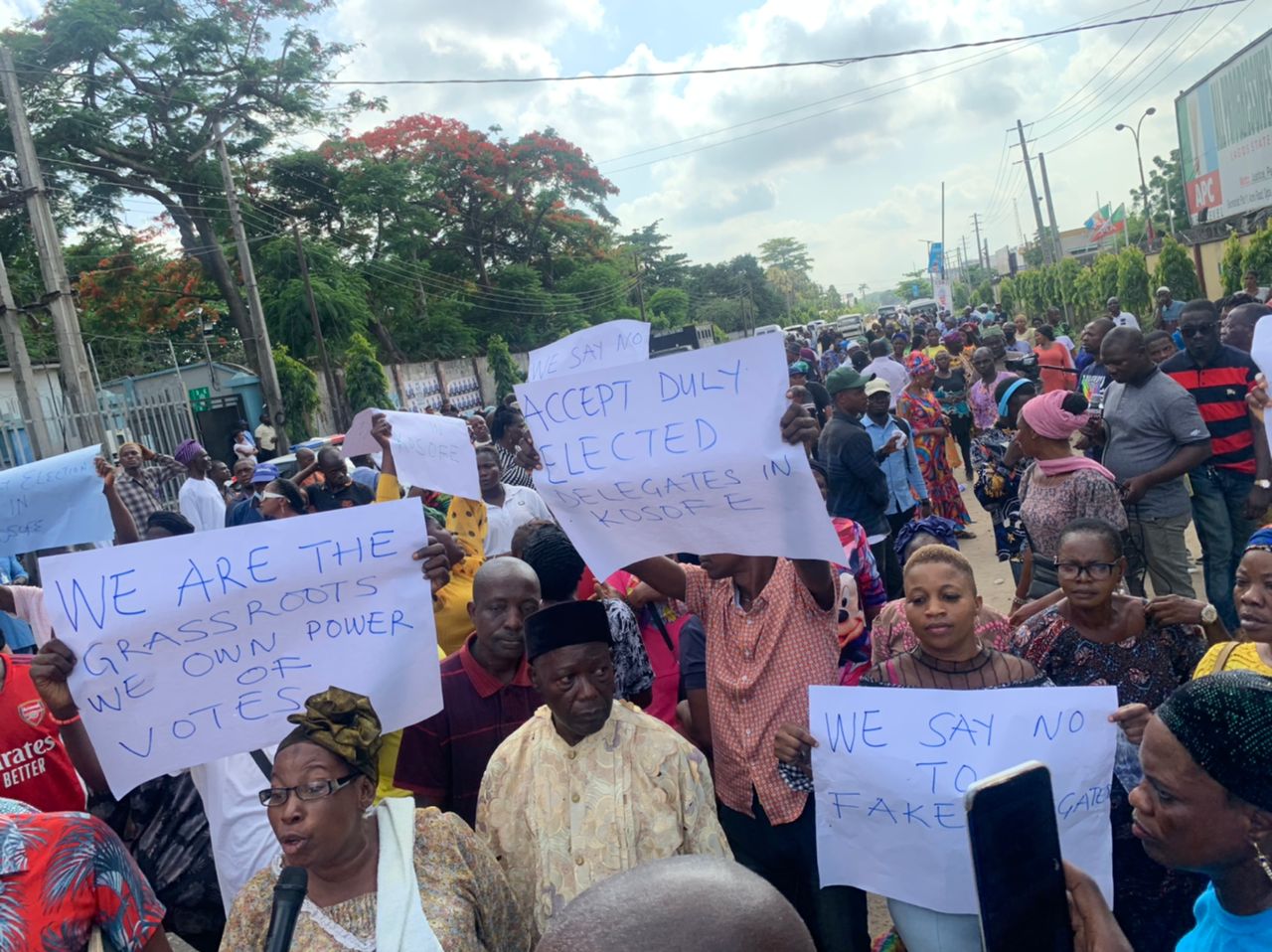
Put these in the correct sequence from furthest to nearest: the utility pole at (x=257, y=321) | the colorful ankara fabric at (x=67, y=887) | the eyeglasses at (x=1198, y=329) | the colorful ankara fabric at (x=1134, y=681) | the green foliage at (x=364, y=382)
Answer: the green foliage at (x=364, y=382) < the utility pole at (x=257, y=321) < the eyeglasses at (x=1198, y=329) < the colorful ankara fabric at (x=1134, y=681) < the colorful ankara fabric at (x=67, y=887)

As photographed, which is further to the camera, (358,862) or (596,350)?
(596,350)

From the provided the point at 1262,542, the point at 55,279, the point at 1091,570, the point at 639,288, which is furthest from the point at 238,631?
the point at 639,288

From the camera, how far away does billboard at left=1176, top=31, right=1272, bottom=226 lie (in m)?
28.2

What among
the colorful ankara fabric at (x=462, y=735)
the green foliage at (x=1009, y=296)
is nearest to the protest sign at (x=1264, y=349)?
the colorful ankara fabric at (x=462, y=735)

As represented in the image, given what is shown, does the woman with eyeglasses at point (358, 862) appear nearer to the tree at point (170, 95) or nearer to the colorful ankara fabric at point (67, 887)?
the colorful ankara fabric at point (67, 887)

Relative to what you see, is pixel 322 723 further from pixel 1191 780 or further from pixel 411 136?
pixel 411 136

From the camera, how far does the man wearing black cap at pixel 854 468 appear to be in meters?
6.36

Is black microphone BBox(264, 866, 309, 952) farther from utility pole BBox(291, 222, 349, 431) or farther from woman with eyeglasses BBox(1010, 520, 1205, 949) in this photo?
utility pole BBox(291, 222, 349, 431)

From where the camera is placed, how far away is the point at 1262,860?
164 cm

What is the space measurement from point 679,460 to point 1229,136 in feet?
115

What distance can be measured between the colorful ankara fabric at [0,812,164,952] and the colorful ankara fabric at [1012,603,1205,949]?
2487 mm

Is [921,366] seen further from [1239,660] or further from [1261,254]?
[1261,254]

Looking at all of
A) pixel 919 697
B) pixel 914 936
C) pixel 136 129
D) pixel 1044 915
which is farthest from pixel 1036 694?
pixel 136 129

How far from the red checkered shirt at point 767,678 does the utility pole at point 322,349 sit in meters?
25.5
